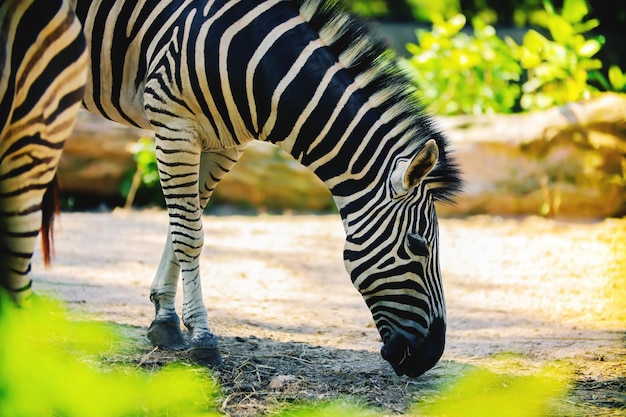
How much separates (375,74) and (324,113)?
0.38 metres

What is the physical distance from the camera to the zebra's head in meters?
3.89

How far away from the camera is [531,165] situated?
9.34m

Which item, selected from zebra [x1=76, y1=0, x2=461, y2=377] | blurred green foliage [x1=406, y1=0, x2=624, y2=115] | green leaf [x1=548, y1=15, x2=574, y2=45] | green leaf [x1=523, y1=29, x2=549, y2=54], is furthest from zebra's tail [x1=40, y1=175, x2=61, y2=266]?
green leaf [x1=548, y1=15, x2=574, y2=45]

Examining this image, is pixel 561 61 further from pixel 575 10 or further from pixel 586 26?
pixel 575 10

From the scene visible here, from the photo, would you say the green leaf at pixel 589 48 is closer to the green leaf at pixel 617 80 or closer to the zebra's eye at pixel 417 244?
the green leaf at pixel 617 80

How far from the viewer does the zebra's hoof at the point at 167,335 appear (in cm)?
449

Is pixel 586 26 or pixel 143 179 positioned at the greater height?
pixel 586 26

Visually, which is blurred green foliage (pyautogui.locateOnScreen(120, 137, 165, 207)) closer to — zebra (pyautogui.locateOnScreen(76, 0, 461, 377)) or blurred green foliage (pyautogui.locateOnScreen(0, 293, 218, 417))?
zebra (pyautogui.locateOnScreen(76, 0, 461, 377))

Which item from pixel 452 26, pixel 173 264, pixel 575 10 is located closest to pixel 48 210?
pixel 173 264

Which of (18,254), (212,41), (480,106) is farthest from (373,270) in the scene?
(480,106)

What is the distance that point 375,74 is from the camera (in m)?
4.10

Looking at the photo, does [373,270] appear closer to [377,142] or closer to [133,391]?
[377,142]

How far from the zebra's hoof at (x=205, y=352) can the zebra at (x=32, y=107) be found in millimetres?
Answer: 2270

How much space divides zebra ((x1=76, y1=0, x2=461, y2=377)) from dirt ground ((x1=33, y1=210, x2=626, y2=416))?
632 mm
